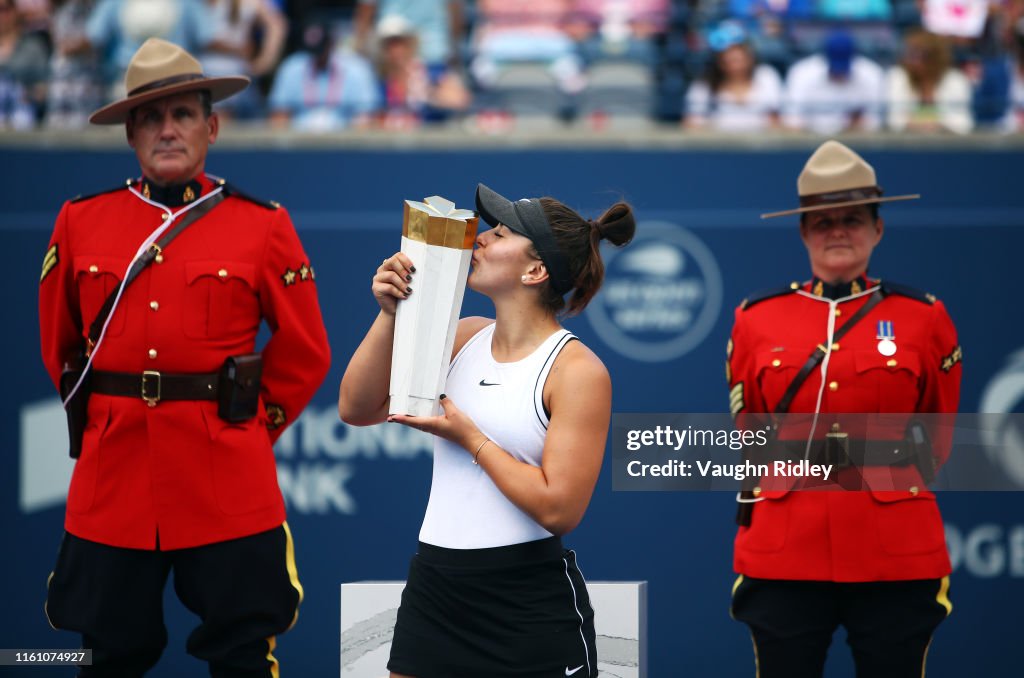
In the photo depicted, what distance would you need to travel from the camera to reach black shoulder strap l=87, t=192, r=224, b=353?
170 inches


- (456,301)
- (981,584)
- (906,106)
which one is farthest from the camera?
(906,106)

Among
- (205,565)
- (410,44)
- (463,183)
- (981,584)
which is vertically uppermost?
(410,44)

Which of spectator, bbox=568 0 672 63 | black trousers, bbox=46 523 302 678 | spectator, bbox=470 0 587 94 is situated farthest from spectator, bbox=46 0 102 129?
black trousers, bbox=46 523 302 678

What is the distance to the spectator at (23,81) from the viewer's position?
24.4 feet

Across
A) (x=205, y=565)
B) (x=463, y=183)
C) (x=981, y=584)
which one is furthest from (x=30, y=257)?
(x=981, y=584)

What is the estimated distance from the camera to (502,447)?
348 cm

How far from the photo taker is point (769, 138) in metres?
6.62

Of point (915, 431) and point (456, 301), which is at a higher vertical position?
point (456, 301)

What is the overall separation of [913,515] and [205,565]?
2.18 meters

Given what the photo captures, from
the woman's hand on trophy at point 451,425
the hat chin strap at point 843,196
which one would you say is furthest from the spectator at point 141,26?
the woman's hand on trophy at point 451,425

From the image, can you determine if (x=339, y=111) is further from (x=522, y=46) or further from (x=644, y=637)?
(x=644, y=637)

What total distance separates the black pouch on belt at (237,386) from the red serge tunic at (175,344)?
35 mm

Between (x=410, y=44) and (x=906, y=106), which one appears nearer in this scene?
(x=906, y=106)

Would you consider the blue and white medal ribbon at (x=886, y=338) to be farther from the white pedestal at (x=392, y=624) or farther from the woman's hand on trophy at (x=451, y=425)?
the woman's hand on trophy at (x=451, y=425)
